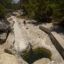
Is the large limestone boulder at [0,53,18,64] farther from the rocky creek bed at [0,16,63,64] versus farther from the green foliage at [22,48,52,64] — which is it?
the green foliage at [22,48,52,64]

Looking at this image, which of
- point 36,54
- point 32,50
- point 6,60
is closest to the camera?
point 6,60

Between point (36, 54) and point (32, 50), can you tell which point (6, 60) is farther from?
point (32, 50)

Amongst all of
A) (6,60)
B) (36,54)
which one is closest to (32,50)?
(36,54)

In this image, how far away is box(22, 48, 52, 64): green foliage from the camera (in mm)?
13663

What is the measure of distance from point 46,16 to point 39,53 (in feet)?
43.9

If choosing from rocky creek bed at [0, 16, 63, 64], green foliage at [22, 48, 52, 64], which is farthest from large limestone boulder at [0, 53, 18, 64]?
green foliage at [22, 48, 52, 64]

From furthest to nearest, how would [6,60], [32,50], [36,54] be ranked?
[32,50] → [36,54] → [6,60]

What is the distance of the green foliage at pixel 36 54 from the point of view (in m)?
13.7

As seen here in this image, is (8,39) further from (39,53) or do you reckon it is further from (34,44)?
(39,53)

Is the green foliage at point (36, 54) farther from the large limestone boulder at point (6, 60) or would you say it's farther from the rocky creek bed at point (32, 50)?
the large limestone boulder at point (6, 60)

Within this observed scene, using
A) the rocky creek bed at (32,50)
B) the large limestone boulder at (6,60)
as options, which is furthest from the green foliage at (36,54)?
the large limestone boulder at (6,60)

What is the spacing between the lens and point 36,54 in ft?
47.5

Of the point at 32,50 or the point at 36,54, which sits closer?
the point at 36,54

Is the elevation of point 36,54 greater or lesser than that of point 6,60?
lesser
